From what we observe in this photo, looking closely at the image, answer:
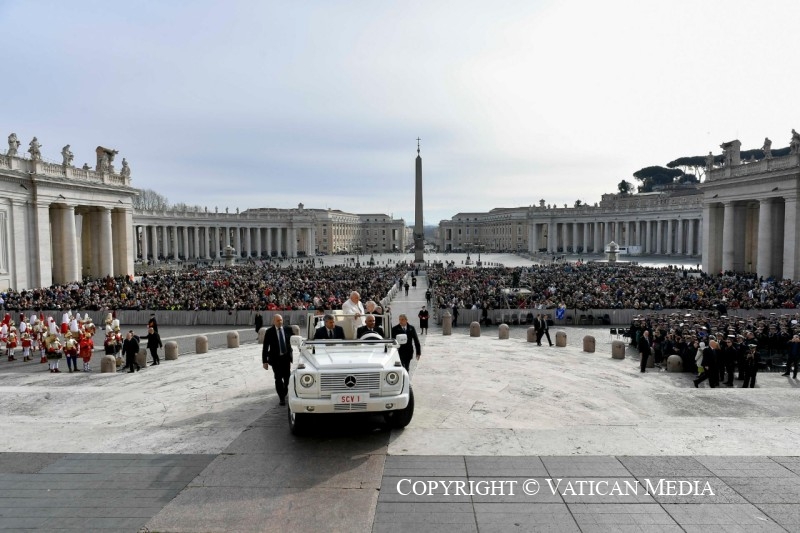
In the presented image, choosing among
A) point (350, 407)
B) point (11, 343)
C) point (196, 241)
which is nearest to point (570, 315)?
point (350, 407)

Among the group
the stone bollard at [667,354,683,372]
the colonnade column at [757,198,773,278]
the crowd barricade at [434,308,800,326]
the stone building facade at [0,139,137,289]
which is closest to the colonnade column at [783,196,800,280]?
the colonnade column at [757,198,773,278]

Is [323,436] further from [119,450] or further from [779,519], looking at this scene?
[779,519]

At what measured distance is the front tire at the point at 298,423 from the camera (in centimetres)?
831

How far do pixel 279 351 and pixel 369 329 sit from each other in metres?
1.81

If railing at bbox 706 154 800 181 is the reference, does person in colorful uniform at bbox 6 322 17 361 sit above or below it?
below

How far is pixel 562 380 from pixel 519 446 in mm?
6245

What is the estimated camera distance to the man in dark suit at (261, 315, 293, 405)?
10180mm

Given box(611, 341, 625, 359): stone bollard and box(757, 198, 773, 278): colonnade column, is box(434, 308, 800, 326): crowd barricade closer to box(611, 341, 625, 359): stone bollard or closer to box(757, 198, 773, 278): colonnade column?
box(611, 341, 625, 359): stone bollard

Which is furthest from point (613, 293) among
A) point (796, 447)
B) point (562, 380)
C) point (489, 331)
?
point (796, 447)

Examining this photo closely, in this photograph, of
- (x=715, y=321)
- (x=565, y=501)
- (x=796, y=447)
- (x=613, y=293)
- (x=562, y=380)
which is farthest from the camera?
(x=613, y=293)

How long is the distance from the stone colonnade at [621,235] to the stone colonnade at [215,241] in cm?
5493

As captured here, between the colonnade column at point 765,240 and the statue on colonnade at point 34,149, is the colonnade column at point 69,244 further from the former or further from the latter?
the colonnade column at point 765,240

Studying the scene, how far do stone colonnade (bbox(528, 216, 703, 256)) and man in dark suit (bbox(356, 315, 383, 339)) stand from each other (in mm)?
91069

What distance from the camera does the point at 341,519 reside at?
5.80m
